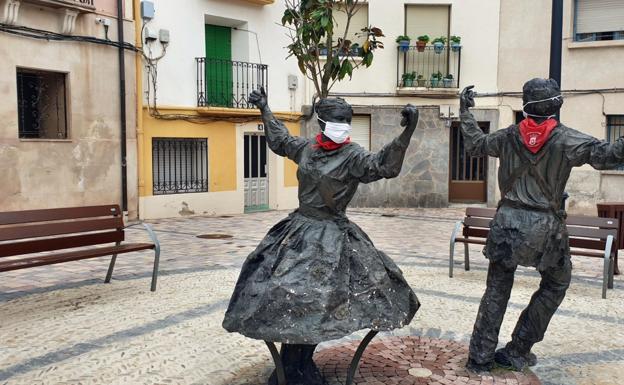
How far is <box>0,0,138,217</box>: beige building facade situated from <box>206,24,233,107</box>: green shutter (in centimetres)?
208

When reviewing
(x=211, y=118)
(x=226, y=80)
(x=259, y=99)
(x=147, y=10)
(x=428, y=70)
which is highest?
(x=147, y=10)

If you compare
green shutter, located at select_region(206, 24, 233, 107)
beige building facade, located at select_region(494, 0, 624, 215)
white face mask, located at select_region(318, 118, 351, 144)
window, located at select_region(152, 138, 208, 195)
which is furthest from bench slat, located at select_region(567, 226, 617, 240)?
green shutter, located at select_region(206, 24, 233, 107)

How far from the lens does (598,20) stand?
14.4 m

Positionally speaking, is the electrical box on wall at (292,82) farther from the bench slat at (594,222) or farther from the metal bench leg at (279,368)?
the metal bench leg at (279,368)

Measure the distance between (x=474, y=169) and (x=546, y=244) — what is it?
13.0m

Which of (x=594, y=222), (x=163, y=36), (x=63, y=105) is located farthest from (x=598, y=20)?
(x=63, y=105)

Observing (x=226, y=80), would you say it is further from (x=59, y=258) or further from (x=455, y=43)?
(x=59, y=258)

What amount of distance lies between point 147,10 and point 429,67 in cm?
735

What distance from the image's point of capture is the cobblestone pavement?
3928mm

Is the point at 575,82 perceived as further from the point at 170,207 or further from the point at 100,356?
the point at 100,356

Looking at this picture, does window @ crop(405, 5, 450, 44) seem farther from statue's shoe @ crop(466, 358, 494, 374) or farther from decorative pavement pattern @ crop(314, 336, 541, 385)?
statue's shoe @ crop(466, 358, 494, 374)

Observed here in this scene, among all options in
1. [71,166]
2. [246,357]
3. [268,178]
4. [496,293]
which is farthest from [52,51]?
[496,293]

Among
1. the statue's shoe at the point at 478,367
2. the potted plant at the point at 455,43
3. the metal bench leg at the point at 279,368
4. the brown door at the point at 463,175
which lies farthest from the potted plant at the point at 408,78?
the metal bench leg at the point at 279,368

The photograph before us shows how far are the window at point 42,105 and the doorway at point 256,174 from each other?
4.77 metres
